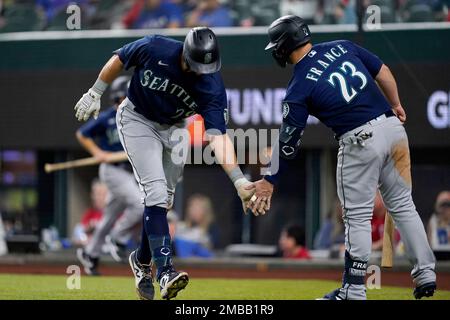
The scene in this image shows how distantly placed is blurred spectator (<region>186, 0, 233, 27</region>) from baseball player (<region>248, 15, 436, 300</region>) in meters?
6.73

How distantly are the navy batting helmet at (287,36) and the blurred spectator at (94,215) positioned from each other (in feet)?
26.0

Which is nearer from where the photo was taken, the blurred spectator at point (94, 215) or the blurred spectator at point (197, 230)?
the blurred spectator at point (197, 230)

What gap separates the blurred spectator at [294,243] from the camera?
13156 millimetres

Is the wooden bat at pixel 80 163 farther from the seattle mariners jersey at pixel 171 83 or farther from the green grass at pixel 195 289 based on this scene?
the seattle mariners jersey at pixel 171 83

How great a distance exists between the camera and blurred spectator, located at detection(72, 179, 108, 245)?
48.8ft

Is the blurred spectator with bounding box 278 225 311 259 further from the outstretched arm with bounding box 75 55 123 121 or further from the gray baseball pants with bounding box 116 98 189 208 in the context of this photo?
the outstretched arm with bounding box 75 55 123 121

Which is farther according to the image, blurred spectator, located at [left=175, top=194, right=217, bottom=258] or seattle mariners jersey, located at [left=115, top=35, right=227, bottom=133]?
blurred spectator, located at [left=175, top=194, right=217, bottom=258]

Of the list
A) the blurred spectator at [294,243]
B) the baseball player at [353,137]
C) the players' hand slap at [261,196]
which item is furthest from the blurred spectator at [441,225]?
the players' hand slap at [261,196]

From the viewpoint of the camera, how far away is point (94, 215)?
49.3 ft

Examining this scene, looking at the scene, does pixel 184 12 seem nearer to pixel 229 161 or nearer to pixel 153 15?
pixel 153 15

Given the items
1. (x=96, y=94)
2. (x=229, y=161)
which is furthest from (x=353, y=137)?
(x=96, y=94)
